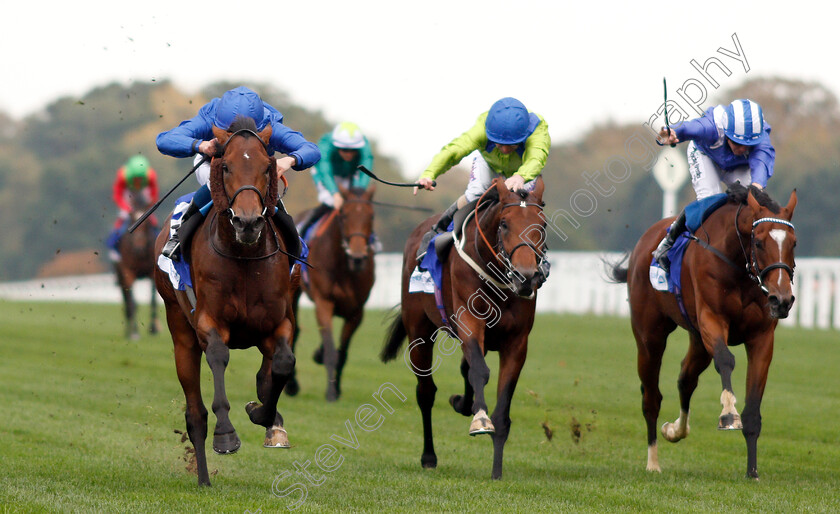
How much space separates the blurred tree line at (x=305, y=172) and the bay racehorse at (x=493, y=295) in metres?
24.9

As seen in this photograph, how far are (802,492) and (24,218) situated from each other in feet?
143

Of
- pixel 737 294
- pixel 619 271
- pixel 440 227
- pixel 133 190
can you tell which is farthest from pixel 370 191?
pixel 133 190

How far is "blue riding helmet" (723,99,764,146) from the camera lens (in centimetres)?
747

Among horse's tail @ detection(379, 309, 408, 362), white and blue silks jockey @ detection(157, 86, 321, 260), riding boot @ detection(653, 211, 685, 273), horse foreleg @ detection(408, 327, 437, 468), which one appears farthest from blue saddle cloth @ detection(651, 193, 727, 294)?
white and blue silks jockey @ detection(157, 86, 321, 260)

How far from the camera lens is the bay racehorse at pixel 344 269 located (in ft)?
38.3

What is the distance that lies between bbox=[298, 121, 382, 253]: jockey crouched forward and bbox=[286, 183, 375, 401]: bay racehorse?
143 mm

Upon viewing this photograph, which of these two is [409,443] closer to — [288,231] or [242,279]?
[288,231]

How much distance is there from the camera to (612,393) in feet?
39.2

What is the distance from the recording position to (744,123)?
747cm

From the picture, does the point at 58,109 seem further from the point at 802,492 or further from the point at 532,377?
the point at 802,492

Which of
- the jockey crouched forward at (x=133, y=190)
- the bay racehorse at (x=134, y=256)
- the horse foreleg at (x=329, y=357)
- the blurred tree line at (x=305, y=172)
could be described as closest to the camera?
the horse foreleg at (x=329, y=357)

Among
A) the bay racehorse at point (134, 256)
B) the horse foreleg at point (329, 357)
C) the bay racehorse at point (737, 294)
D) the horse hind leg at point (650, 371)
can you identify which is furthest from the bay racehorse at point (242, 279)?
the bay racehorse at point (134, 256)

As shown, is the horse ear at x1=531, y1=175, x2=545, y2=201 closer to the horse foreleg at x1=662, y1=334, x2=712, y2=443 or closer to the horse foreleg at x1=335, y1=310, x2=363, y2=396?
the horse foreleg at x1=662, y1=334, x2=712, y2=443

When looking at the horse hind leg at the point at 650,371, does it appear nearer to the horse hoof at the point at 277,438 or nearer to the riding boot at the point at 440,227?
the riding boot at the point at 440,227
